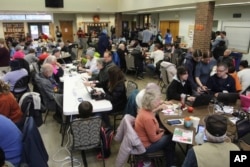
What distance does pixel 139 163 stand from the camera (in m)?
2.52

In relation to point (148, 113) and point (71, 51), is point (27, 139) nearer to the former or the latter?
point (148, 113)

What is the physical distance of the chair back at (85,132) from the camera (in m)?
2.43

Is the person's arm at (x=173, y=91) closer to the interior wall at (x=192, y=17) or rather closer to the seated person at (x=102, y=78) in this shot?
the seated person at (x=102, y=78)

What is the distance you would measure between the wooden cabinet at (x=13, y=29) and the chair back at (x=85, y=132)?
50.5ft

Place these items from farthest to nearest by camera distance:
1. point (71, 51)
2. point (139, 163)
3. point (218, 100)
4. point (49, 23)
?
1. point (49, 23)
2. point (71, 51)
3. point (218, 100)
4. point (139, 163)

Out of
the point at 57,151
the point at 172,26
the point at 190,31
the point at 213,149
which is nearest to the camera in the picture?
the point at 213,149

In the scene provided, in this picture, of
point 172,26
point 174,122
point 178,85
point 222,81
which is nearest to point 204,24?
point 222,81

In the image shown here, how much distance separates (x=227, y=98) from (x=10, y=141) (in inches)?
111

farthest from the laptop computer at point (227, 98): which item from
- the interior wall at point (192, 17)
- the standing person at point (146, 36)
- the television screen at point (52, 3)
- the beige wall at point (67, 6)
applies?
the beige wall at point (67, 6)

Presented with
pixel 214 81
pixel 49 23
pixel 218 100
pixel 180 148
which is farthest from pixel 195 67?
pixel 49 23

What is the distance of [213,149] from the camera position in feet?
5.02

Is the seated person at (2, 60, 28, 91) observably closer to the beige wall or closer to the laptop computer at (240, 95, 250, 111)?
the laptop computer at (240, 95, 250, 111)

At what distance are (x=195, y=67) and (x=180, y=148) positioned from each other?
1.67 m

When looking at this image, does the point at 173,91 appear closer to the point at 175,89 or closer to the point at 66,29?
the point at 175,89
